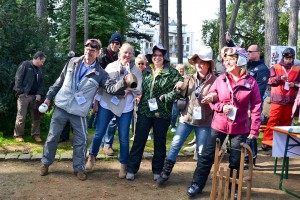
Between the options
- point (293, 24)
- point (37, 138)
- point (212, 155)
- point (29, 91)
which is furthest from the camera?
point (293, 24)

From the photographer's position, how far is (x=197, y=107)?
4.91m

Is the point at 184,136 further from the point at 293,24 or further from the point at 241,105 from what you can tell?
the point at 293,24

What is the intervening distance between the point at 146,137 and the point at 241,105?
1458 mm

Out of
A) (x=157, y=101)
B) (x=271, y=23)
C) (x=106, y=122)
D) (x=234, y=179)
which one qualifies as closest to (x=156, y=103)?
(x=157, y=101)

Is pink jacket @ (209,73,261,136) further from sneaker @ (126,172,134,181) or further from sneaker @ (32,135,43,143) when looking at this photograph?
sneaker @ (32,135,43,143)

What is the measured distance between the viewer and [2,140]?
23.6ft

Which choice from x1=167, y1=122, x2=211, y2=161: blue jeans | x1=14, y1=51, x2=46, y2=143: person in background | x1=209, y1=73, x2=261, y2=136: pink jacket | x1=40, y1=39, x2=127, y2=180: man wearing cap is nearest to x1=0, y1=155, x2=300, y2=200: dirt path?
x1=40, y1=39, x2=127, y2=180: man wearing cap

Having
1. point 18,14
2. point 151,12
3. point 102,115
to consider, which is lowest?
point 102,115

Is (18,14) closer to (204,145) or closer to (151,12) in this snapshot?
(204,145)

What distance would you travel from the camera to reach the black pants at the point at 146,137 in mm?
5113

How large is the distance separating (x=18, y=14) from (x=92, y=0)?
71.5 feet

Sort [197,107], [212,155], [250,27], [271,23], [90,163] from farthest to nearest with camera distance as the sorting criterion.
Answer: [250,27] < [271,23] < [90,163] < [197,107] < [212,155]

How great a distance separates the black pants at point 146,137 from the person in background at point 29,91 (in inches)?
111

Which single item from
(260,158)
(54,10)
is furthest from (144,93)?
(54,10)
